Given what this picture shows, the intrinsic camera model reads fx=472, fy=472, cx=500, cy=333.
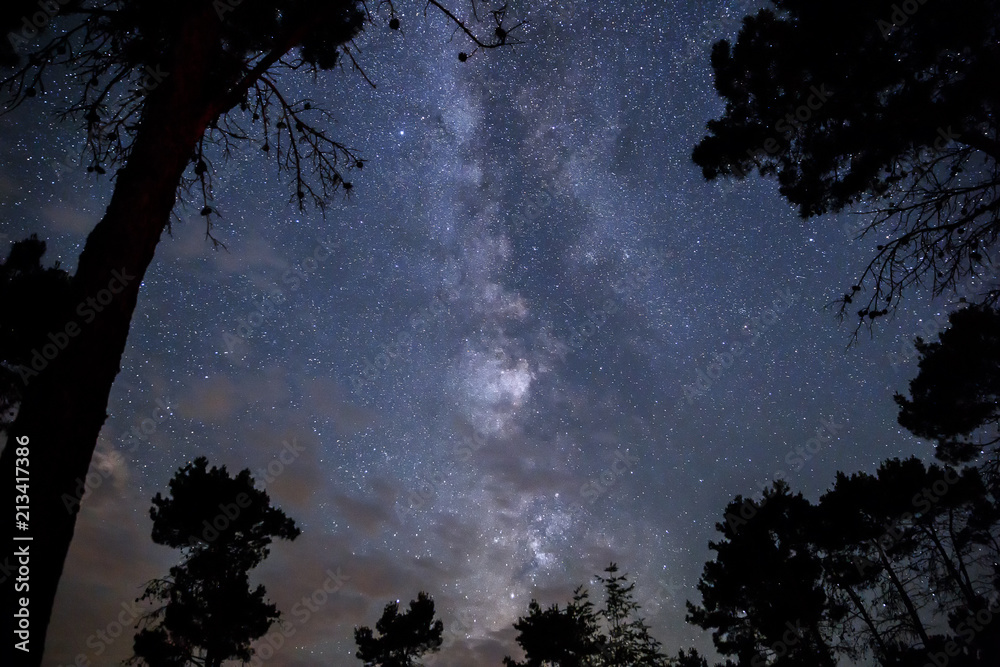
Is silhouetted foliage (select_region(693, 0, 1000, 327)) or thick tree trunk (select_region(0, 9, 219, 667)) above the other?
silhouetted foliage (select_region(693, 0, 1000, 327))

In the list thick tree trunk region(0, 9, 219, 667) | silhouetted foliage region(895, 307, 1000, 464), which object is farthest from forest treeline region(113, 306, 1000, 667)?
thick tree trunk region(0, 9, 219, 667)

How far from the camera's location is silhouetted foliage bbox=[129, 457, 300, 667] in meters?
14.9

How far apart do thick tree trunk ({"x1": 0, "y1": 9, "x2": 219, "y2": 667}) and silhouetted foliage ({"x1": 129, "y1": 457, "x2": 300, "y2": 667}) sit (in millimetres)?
16798

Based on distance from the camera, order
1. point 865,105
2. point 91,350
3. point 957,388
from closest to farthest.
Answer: point 91,350 < point 865,105 < point 957,388

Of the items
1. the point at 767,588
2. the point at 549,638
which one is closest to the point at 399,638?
the point at 549,638

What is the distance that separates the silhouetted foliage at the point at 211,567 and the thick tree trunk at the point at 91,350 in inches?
661

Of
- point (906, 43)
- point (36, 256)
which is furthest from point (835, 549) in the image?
point (36, 256)

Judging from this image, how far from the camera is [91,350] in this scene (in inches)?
102

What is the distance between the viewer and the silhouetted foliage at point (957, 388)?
12.7 metres

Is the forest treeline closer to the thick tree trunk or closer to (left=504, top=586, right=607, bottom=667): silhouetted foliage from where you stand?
(left=504, top=586, right=607, bottom=667): silhouetted foliage

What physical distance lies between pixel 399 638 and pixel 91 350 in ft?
88.4

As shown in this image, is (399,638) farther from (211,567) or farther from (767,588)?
(767,588)

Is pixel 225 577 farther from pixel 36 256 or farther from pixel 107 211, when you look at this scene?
pixel 107 211

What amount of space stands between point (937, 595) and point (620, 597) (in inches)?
724
